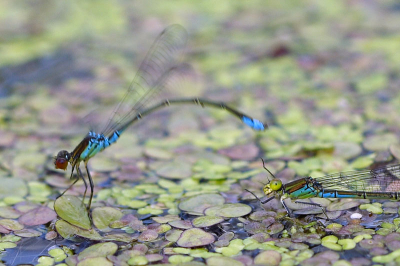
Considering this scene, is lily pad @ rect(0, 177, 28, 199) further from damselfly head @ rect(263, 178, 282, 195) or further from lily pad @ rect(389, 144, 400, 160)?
lily pad @ rect(389, 144, 400, 160)

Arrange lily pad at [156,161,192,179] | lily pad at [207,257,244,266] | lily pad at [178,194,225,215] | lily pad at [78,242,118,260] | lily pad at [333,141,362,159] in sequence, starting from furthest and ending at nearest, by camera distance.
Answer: lily pad at [333,141,362,159], lily pad at [156,161,192,179], lily pad at [178,194,225,215], lily pad at [78,242,118,260], lily pad at [207,257,244,266]

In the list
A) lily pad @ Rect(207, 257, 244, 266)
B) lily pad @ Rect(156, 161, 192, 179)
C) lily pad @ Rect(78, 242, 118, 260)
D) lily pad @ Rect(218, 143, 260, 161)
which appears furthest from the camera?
lily pad @ Rect(218, 143, 260, 161)

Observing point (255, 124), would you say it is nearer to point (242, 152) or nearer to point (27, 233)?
point (242, 152)

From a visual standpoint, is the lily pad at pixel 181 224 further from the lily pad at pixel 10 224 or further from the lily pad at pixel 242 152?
the lily pad at pixel 242 152

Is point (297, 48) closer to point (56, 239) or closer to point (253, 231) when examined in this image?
point (253, 231)

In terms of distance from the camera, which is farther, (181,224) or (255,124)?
(255,124)

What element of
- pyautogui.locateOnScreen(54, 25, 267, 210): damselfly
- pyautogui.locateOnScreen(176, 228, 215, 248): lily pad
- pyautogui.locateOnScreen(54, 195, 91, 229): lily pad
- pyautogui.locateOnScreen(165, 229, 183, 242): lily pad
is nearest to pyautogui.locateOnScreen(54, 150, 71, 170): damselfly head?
pyautogui.locateOnScreen(54, 25, 267, 210): damselfly

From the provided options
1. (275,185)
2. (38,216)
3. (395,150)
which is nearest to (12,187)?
(38,216)

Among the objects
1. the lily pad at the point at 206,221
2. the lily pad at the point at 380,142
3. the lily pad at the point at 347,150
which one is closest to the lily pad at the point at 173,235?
the lily pad at the point at 206,221
